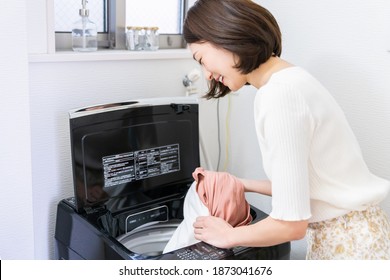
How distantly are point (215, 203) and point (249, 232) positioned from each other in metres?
0.26

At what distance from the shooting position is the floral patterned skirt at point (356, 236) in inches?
42.4

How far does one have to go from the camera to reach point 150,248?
1530mm

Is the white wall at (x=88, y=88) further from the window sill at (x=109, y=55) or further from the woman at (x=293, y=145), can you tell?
the woman at (x=293, y=145)

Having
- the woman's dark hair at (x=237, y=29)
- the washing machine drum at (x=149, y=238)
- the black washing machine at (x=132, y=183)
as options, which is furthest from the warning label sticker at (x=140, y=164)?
the woman's dark hair at (x=237, y=29)

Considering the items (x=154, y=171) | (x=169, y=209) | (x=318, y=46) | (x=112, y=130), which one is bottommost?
(x=169, y=209)

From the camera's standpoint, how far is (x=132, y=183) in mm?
1513

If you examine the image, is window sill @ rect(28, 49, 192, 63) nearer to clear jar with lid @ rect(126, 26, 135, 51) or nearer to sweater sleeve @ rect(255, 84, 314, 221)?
clear jar with lid @ rect(126, 26, 135, 51)

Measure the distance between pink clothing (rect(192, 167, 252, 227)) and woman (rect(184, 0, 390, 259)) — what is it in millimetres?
128

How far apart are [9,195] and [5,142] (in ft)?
0.50
